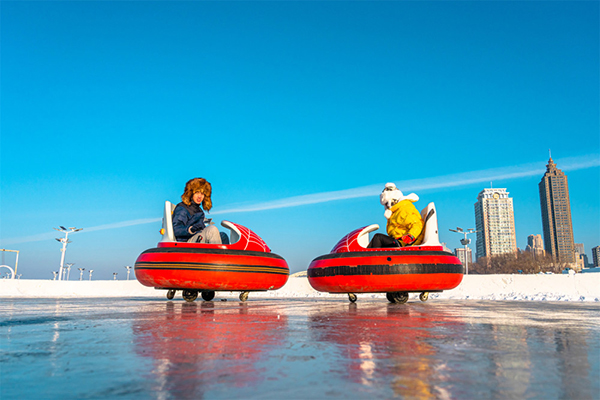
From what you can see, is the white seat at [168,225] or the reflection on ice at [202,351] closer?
the reflection on ice at [202,351]

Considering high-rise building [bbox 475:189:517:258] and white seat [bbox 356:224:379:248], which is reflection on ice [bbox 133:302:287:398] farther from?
high-rise building [bbox 475:189:517:258]

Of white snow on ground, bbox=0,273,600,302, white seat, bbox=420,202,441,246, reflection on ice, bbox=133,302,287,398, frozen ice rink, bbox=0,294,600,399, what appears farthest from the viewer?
white snow on ground, bbox=0,273,600,302

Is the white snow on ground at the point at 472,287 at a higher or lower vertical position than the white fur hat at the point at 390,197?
lower

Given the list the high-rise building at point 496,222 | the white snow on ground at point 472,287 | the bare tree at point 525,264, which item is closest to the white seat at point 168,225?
the white snow on ground at point 472,287

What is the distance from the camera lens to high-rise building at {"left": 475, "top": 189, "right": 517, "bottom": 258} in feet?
571

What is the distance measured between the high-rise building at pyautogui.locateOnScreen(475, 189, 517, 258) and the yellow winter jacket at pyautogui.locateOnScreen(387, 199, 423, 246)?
181918 mm

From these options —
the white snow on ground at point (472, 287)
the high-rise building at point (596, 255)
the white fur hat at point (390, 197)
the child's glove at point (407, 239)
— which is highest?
the high-rise building at point (596, 255)

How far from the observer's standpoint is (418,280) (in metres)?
7.95

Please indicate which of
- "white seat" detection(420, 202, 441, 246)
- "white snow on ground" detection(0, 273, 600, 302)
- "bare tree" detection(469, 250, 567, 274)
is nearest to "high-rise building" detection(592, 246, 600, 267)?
"bare tree" detection(469, 250, 567, 274)

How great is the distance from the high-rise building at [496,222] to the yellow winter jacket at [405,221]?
182m

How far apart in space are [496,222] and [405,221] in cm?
18562

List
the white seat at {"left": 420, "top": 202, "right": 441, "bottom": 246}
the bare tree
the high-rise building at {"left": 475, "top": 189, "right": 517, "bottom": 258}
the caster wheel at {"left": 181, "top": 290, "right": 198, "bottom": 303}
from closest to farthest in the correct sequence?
1. the white seat at {"left": 420, "top": 202, "right": 441, "bottom": 246}
2. the caster wheel at {"left": 181, "top": 290, "right": 198, "bottom": 303}
3. the bare tree
4. the high-rise building at {"left": 475, "top": 189, "right": 517, "bottom": 258}

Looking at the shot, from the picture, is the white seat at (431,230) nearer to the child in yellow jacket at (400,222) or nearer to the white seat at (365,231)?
the child in yellow jacket at (400,222)

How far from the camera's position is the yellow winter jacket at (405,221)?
28.9ft
